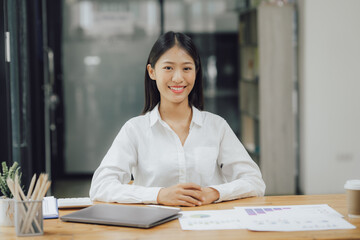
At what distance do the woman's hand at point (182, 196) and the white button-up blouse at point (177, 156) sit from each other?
10.4 inches

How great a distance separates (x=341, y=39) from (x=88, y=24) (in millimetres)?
3052

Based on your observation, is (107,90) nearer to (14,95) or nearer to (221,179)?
(14,95)

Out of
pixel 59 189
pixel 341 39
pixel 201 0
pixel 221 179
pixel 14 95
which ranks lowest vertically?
pixel 59 189

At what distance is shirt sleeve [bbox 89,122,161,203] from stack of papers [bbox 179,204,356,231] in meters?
0.24

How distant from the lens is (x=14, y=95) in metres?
3.60

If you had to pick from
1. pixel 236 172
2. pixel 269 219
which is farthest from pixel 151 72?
pixel 269 219

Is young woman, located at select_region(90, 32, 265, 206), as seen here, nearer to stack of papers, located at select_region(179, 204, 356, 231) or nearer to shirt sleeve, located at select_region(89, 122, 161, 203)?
shirt sleeve, located at select_region(89, 122, 161, 203)

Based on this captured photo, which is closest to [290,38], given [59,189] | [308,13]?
[308,13]

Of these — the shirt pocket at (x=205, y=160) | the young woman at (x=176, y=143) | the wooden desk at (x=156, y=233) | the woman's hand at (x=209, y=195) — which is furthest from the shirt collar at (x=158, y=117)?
the wooden desk at (x=156, y=233)

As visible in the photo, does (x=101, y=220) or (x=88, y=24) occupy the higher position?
(x=88, y=24)

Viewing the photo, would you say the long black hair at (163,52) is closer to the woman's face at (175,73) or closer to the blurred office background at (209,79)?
the woman's face at (175,73)

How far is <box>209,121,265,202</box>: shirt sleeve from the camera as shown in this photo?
202cm

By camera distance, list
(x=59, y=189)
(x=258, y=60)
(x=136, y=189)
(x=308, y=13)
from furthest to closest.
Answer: (x=59, y=189) → (x=258, y=60) → (x=308, y=13) → (x=136, y=189)

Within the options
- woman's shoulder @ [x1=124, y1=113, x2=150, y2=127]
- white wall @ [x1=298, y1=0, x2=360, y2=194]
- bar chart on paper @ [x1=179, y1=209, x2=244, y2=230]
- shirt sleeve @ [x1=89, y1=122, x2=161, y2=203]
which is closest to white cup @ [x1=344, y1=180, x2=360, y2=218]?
bar chart on paper @ [x1=179, y1=209, x2=244, y2=230]
